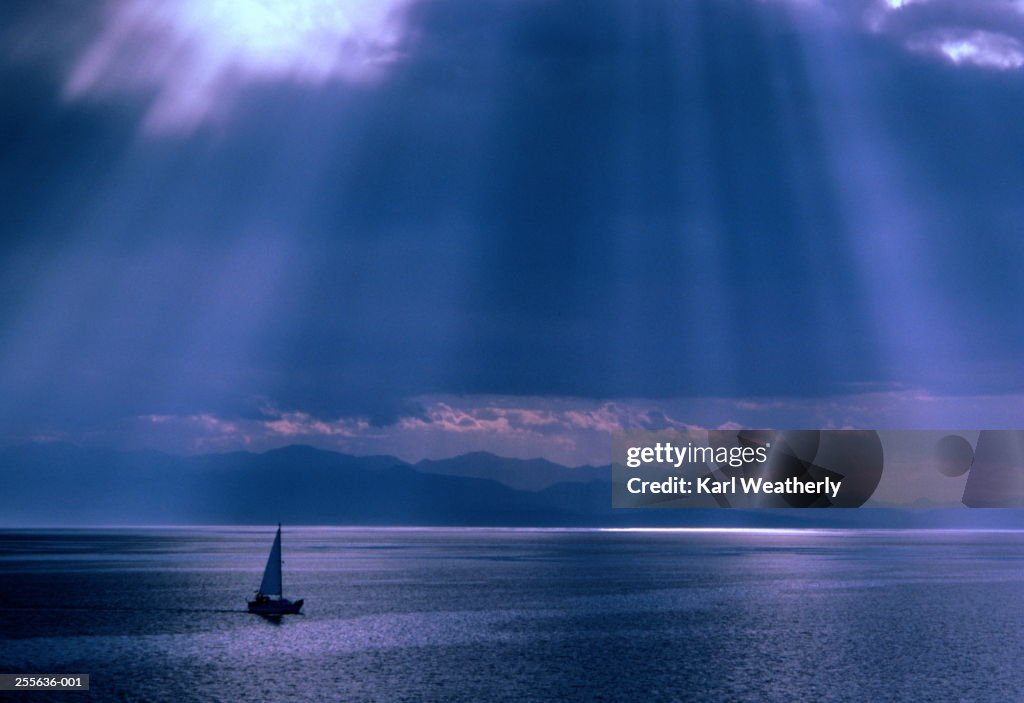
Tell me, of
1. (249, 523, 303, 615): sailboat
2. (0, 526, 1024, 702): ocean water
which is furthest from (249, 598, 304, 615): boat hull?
(0, 526, 1024, 702): ocean water

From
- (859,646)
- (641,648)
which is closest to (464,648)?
(641,648)

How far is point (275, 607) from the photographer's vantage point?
395ft

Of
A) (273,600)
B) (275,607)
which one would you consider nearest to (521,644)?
(275,607)

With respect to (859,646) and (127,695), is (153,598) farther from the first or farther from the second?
(859,646)

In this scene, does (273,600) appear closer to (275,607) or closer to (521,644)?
(275,607)

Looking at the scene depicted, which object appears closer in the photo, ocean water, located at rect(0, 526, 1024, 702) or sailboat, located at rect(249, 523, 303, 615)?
ocean water, located at rect(0, 526, 1024, 702)

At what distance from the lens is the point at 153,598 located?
145250 millimetres

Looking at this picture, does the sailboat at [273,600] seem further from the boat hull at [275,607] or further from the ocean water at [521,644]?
the ocean water at [521,644]

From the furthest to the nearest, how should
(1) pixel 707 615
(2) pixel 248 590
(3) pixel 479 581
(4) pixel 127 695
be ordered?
(3) pixel 479 581 → (2) pixel 248 590 → (1) pixel 707 615 → (4) pixel 127 695

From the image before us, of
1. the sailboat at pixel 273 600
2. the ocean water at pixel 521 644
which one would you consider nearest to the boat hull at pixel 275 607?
the sailboat at pixel 273 600

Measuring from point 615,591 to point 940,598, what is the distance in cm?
4511

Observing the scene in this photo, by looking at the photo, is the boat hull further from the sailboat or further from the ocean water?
the ocean water

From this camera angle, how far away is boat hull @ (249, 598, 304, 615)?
395ft

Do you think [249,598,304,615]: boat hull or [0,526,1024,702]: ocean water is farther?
[249,598,304,615]: boat hull
